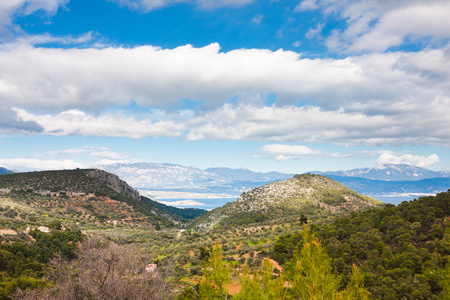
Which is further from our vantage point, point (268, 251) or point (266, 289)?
point (268, 251)

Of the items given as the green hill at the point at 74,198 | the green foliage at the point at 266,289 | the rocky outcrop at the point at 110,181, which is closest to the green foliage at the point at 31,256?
the green foliage at the point at 266,289

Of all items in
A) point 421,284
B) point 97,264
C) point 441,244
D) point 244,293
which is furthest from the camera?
point 441,244

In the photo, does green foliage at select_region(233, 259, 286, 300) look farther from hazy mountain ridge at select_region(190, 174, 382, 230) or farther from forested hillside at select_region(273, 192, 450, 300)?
hazy mountain ridge at select_region(190, 174, 382, 230)

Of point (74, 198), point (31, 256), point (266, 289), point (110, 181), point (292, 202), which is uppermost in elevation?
point (110, 181)

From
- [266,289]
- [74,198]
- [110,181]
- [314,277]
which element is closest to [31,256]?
[266,289]

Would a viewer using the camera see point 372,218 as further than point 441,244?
Yes

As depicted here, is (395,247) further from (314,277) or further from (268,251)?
(314,277)

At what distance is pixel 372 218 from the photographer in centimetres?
4125

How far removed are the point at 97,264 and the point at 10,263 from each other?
2567 cm

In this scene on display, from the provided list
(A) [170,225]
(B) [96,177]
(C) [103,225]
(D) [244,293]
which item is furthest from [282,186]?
(D) [244,293]

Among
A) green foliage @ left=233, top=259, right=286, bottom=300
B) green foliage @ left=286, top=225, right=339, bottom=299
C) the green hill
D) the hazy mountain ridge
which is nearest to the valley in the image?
green foliage @ left=233, top=259, right=286, bottom=300

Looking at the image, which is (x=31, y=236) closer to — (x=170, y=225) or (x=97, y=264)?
(x=97, y=264)

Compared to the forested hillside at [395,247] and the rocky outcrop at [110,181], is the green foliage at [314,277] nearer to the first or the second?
the forested hillside at [395,247]

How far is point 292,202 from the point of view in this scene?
101 m
